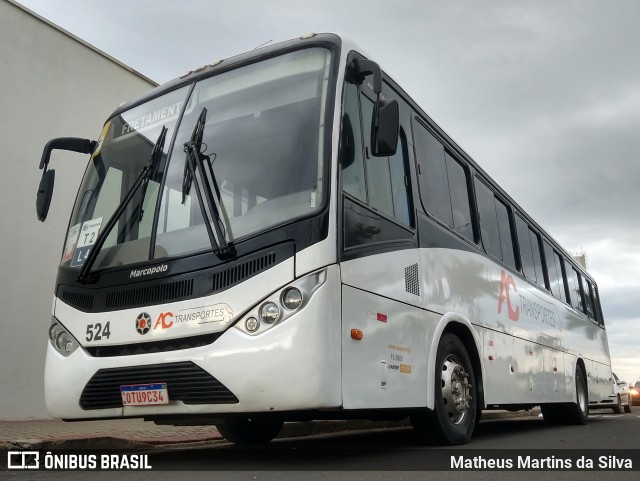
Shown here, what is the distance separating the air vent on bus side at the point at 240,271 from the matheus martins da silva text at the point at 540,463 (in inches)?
78.7

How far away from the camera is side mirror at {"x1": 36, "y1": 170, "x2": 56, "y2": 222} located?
6020mm

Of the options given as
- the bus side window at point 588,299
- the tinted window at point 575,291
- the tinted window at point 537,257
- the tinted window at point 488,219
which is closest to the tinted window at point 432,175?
the tinted window at point 488,219

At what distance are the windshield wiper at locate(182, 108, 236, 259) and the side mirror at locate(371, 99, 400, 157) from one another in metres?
1.25

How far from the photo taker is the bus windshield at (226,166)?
4.84 metres

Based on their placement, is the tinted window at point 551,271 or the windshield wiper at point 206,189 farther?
the tinted window at point 551,271

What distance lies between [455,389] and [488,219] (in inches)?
122

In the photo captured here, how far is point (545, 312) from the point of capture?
34.5 feet

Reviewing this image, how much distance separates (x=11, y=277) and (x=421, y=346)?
23.3 ft

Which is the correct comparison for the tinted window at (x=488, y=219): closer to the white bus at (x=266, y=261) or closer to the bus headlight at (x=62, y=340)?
the white bus at (x=266, y=261)

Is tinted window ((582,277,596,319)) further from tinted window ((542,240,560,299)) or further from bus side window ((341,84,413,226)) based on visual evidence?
bus side window ((341,84,413,226))

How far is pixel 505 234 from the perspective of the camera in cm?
945

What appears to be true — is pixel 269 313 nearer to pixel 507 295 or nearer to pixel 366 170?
pixel 366 170

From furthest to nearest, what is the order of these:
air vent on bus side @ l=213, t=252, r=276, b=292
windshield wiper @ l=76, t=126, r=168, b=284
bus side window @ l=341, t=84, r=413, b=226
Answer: windshield wiper @ l=76, t=126, r=168, b=284, bus side window @ l=341, t=84, r=413, b=226, air vent on bus side @ l=213, t=252, r=276, b=292

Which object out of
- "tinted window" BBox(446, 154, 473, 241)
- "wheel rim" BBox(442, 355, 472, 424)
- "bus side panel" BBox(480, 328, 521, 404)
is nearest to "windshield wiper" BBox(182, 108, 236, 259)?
"wheel rim" BBox(442, 355, 472, 424)
